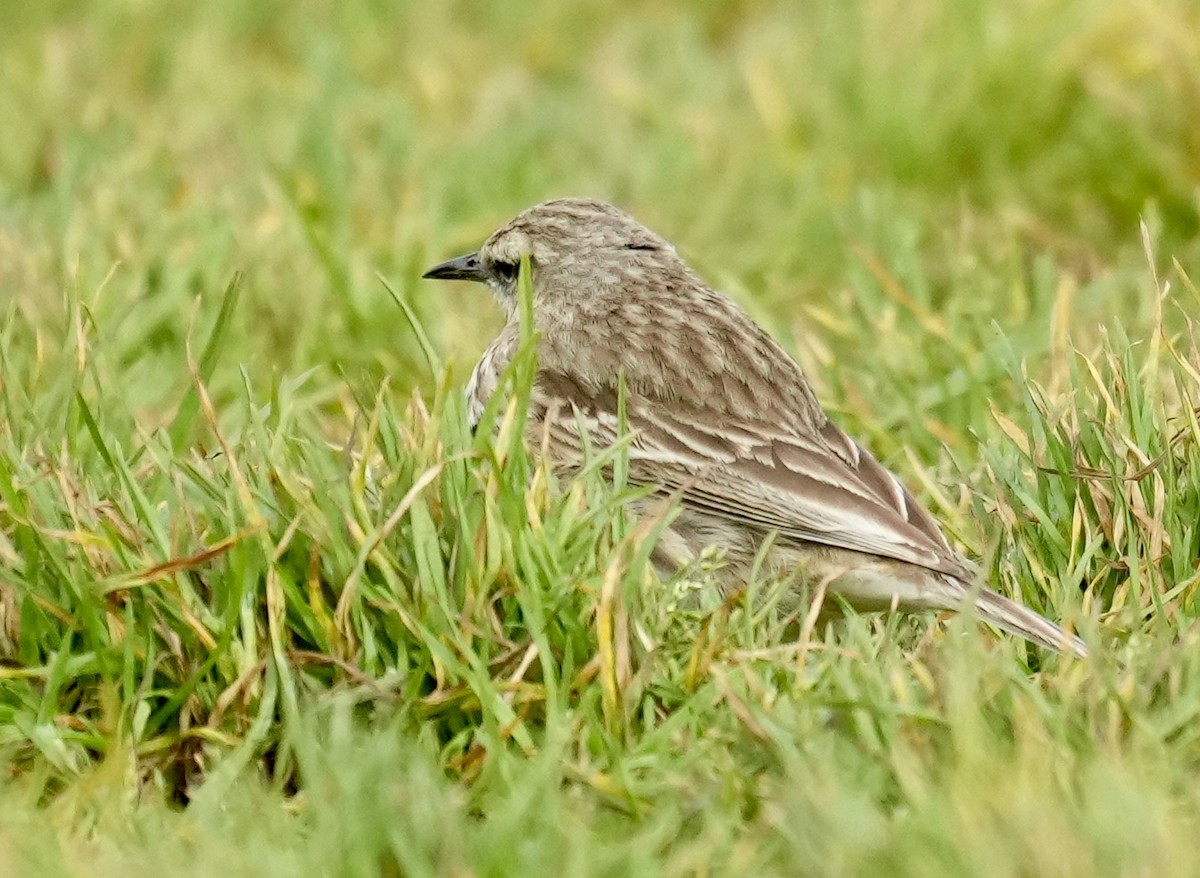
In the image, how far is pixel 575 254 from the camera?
6.10m

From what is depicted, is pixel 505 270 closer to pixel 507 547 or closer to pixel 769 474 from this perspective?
pixel 769 474

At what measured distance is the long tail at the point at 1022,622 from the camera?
4.22 metres

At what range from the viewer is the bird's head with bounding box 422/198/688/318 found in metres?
6.04

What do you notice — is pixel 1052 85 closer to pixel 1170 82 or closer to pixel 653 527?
pixel 1170 82

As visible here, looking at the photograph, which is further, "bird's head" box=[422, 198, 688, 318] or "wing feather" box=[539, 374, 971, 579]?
"bird's head" box=[422, 198, 688, 318]

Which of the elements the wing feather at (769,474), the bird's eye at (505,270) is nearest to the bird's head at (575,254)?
the bird's eye at (505,270)

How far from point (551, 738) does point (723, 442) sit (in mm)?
1507

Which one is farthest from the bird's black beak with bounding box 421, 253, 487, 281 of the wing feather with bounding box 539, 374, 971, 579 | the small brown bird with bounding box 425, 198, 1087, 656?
the wing feather with bounding box 539, 374, 971, 579

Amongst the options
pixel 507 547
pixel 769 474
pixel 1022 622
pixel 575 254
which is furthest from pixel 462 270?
pixel 1022 622

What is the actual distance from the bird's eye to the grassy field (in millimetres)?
542

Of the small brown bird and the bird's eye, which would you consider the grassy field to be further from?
the bird's eye

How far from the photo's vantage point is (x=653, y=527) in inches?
170

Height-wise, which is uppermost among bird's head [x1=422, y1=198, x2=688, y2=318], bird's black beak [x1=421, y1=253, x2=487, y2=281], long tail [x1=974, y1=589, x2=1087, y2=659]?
bird's head [x1=422, y1=198, x2=688, y2=318]

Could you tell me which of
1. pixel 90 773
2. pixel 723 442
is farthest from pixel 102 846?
pixel 723 442
